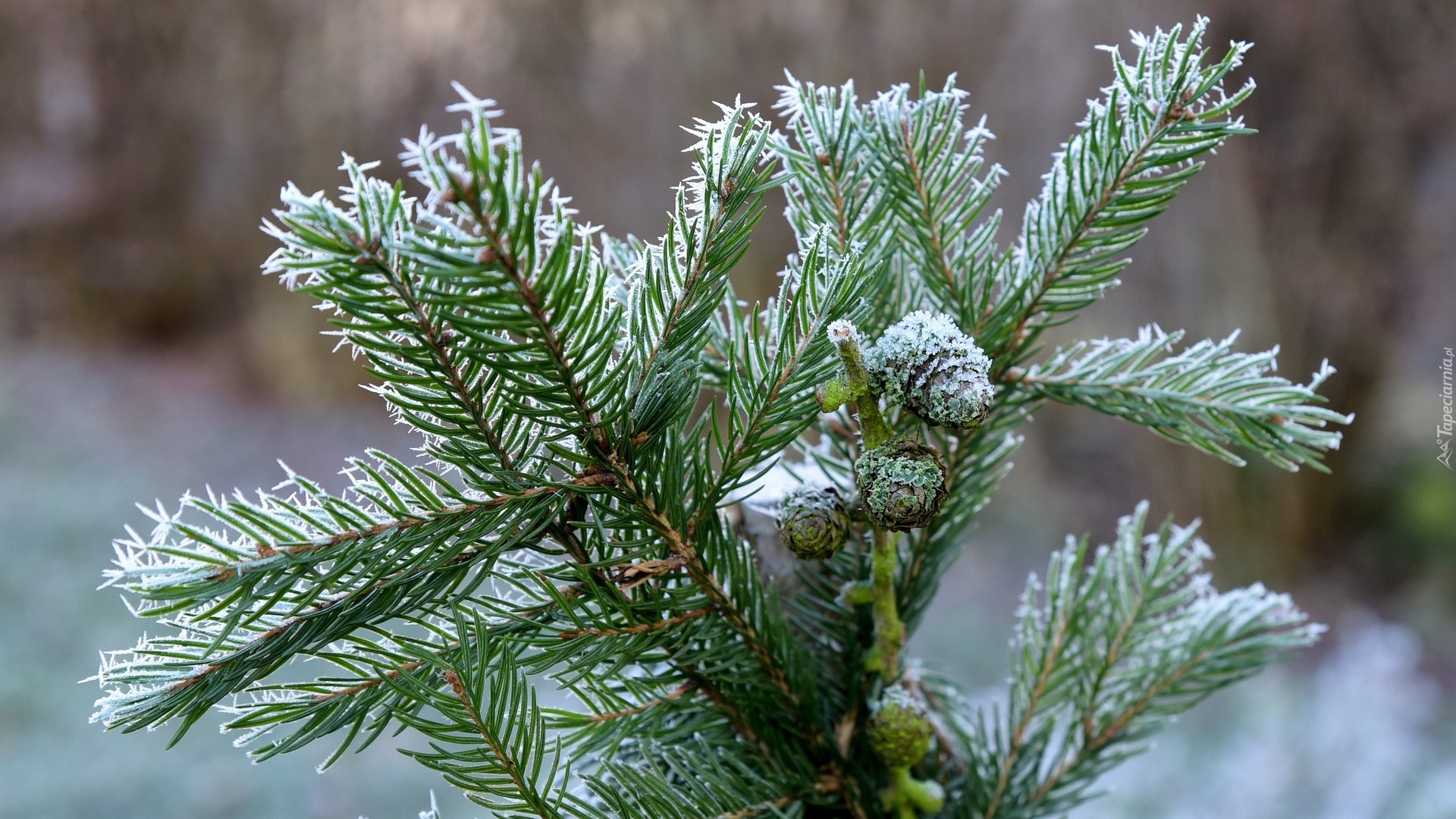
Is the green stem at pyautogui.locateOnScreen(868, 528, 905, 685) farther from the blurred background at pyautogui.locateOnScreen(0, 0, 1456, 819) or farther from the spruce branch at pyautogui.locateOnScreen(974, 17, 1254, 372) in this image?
the blurred background at pyautogui.locateOnScreen(0, 0, 1456, 819)

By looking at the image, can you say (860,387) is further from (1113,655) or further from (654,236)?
(654,236)

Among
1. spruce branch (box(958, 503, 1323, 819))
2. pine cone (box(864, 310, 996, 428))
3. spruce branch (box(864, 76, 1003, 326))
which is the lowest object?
spruce branch (box(958, 503, 1323, 819))

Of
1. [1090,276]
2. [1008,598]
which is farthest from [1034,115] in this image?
[1090,276]

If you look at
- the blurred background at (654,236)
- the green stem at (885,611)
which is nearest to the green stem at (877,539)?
the green stem at (885,611)

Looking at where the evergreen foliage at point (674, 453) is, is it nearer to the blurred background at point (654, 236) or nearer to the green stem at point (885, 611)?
the green stem at point (885, 611)

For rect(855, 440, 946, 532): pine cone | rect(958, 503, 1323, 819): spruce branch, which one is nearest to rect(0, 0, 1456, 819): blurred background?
rect(958, 503, 1323, 819): spruce branch

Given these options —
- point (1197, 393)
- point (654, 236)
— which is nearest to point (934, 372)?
point (1197, 393)

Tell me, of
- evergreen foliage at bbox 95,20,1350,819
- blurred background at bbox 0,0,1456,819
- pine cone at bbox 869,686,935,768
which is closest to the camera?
evergreen foliage at bbox 95,20,1350,819

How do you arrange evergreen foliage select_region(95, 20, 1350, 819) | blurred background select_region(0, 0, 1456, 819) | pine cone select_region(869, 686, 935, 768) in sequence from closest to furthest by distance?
evergreen foliage select_region(95, 20, 1350, 819) → pine cone select_region(869, 686, 935, 768) → blurred background select_region(0, 0, 1456, 819)
